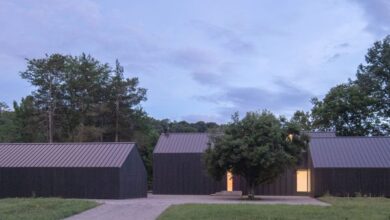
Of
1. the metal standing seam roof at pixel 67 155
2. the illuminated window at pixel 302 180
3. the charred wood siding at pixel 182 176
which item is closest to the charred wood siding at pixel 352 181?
the illuminated window at pixel 302 180

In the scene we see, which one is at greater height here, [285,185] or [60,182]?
[60,182]

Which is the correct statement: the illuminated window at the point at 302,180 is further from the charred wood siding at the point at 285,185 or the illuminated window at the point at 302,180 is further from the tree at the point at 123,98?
the tree at the point at 123,98

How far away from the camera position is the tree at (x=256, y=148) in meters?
35.1

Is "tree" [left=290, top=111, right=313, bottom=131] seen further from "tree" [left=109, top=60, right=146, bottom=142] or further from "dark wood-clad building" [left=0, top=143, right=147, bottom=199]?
"dark wood-clad building" [left=0, top=143, right=147, bottom=199]

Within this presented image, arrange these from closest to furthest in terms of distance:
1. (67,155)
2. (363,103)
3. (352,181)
→ (67,155), (352,181), (363,103)

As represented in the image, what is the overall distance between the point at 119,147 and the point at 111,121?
27300 mm

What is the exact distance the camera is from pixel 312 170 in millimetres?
40750

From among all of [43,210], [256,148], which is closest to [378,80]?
[256,148]

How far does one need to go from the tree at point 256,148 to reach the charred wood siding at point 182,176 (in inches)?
321

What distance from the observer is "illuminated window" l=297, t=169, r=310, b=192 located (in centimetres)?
4406

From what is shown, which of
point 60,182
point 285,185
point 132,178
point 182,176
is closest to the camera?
point 60,182

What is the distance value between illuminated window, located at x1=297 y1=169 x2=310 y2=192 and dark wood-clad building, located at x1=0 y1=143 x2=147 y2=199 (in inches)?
516

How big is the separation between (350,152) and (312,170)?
287cm

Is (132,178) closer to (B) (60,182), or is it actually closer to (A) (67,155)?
(A) (67,155)
